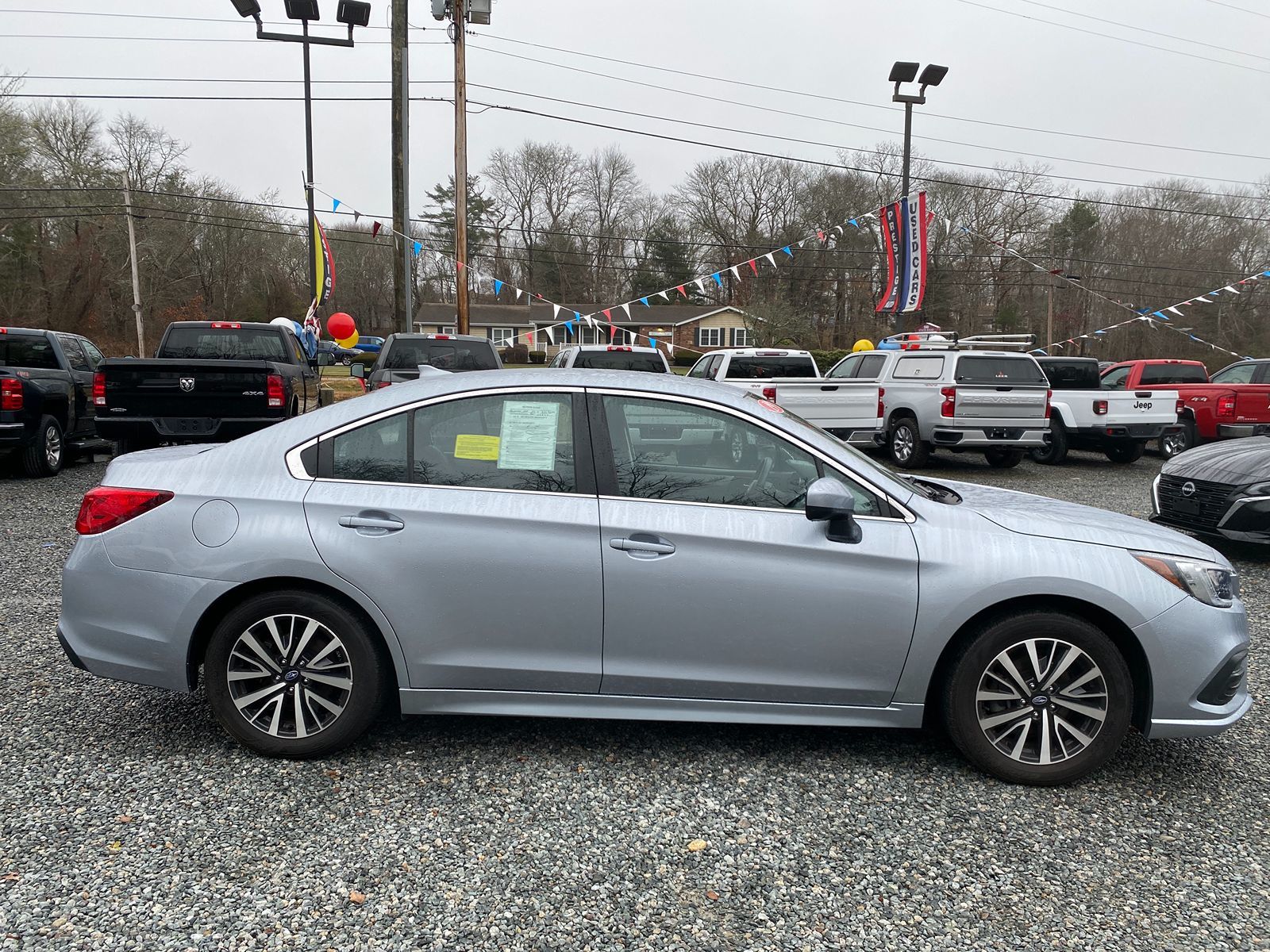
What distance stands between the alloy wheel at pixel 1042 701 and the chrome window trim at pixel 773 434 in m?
0.68

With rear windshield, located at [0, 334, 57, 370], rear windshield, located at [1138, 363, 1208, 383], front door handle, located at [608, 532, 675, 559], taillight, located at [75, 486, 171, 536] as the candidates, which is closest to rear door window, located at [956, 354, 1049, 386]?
rear windshield, located at [1138, 363, 1208, 383]

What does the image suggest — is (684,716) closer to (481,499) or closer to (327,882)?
(481,499)

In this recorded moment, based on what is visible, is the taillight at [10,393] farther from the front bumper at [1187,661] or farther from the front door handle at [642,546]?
the front bumper at [1187,661]

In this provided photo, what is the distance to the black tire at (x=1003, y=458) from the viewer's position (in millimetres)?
14297

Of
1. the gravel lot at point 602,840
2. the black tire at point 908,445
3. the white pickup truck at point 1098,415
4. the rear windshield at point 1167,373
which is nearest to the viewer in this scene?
the gravel lot at point 602,840

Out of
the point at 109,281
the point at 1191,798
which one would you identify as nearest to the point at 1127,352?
the point at 1191,798

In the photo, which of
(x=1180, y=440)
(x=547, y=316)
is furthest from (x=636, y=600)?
(x=547, y=316)

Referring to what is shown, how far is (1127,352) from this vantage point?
5097cm

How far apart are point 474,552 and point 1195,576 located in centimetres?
282

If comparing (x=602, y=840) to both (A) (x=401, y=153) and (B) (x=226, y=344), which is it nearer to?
(B) (x=226, y=344)

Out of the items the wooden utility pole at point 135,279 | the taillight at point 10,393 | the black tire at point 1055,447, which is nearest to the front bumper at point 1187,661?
the taillight at point 10,393

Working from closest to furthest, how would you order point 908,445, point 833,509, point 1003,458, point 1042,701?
point 833,509 < point 1042,701 < point 908,445 < point 1003,458

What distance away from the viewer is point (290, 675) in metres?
3.32

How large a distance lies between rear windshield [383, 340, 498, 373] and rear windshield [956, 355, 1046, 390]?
293 inches
